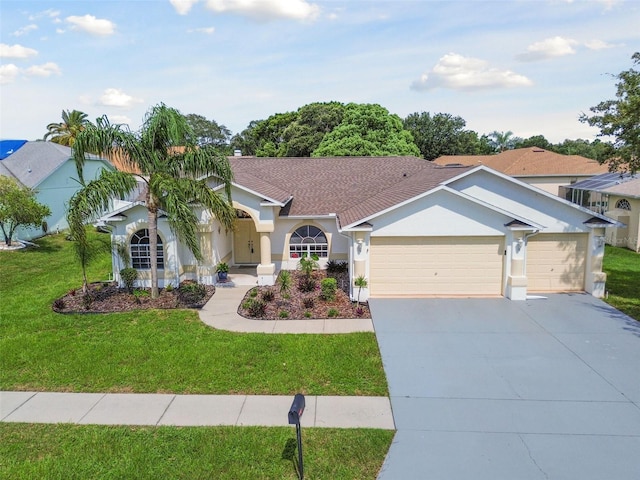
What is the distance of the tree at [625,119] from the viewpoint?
578 inches

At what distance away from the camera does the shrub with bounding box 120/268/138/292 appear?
15898mm

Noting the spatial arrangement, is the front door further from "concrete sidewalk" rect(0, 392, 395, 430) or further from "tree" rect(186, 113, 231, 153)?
"tree" rect(186, 113, 231, 153)

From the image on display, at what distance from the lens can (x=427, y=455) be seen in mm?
7094

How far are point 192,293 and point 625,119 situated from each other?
15232 mm

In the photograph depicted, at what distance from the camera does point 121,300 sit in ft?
49.9

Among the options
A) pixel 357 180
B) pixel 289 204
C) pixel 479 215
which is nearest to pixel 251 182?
pixel 289 204

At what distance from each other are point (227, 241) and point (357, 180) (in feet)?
22.6

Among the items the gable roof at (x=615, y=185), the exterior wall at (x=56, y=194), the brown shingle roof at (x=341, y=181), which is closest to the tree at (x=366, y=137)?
the brown shingle roof at (x=341, y=181)

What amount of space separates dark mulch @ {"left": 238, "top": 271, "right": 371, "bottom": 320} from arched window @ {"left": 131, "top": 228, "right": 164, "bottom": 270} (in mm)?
3633

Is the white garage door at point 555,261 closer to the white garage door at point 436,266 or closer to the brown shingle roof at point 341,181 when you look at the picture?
the white garage door at point 436,266

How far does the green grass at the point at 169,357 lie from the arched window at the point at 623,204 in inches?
786

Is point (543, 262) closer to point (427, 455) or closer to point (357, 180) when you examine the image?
point (357, 180)

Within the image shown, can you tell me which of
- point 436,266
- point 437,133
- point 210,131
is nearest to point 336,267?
point 436,266

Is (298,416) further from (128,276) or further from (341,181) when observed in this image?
(341,181)
